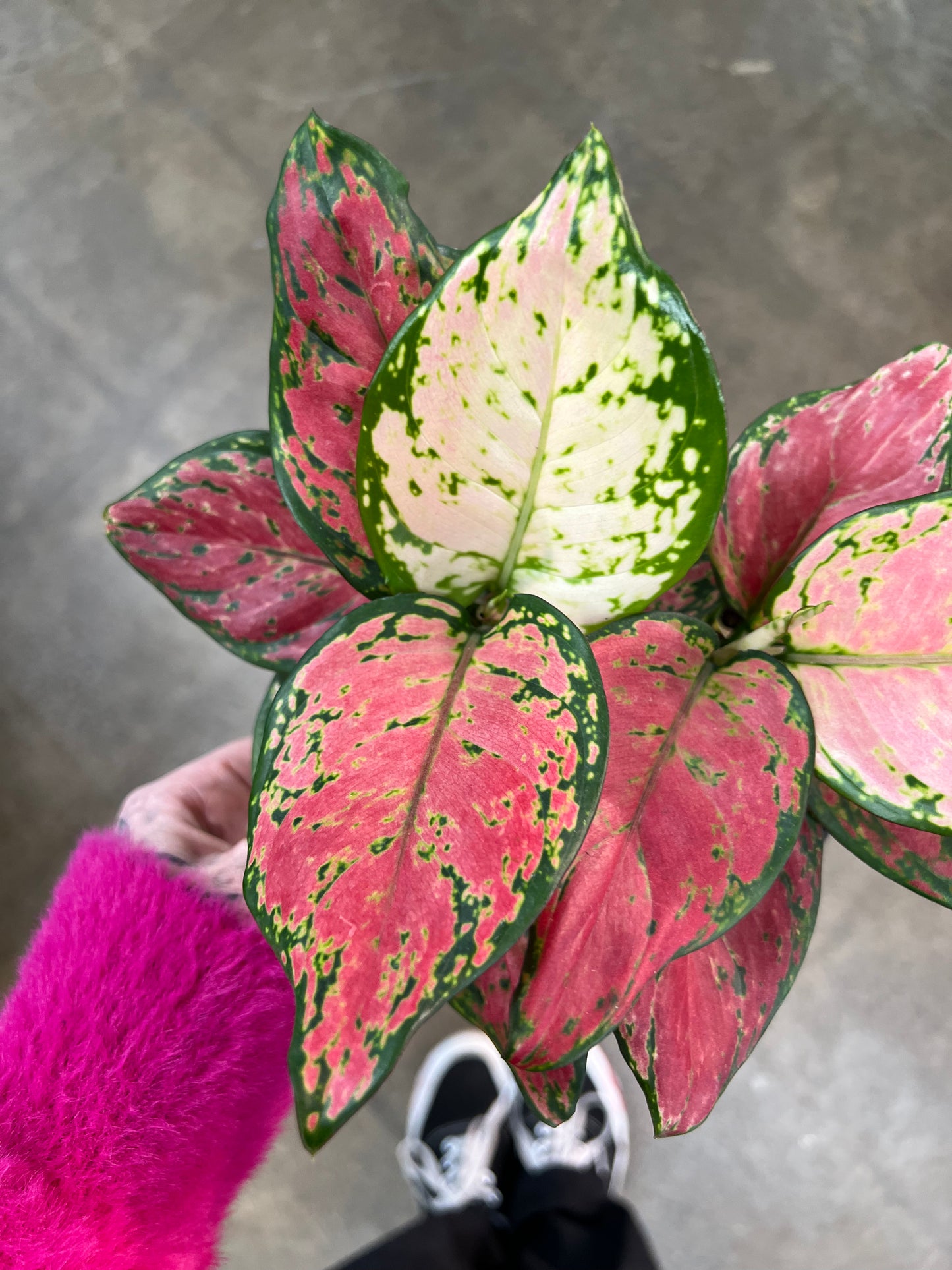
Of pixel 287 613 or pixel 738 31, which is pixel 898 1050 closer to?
pixel 287 613

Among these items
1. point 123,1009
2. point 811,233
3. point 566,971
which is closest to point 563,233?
point 566,971

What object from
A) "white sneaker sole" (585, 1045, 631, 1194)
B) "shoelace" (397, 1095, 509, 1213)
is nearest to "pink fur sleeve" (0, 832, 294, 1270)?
"shoelace" (397, 1095, 509, 1213)

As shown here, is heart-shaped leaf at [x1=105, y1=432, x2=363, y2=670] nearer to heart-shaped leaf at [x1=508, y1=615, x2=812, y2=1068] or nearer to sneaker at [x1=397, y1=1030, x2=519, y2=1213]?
heart-shaped leaf at [x1=508, y1=615, x2=812, y2=1068]

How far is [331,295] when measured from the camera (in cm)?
52

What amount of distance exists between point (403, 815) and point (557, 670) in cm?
11

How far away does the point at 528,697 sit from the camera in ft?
1.50

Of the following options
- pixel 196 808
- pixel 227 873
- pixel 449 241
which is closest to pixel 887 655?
pixel 227 873

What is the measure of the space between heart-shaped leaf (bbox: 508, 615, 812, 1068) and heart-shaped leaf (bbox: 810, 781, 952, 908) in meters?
0.11

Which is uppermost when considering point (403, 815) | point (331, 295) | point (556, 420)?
point (331, 295)

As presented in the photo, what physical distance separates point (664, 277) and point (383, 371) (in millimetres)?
149

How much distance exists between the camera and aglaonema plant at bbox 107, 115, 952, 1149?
397 mm

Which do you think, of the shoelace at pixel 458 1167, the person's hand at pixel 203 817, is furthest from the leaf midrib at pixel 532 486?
the shoelace at pixel 458 1167

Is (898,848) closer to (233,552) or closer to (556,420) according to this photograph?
(556,420)

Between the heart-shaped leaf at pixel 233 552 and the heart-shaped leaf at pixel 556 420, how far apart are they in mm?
179
